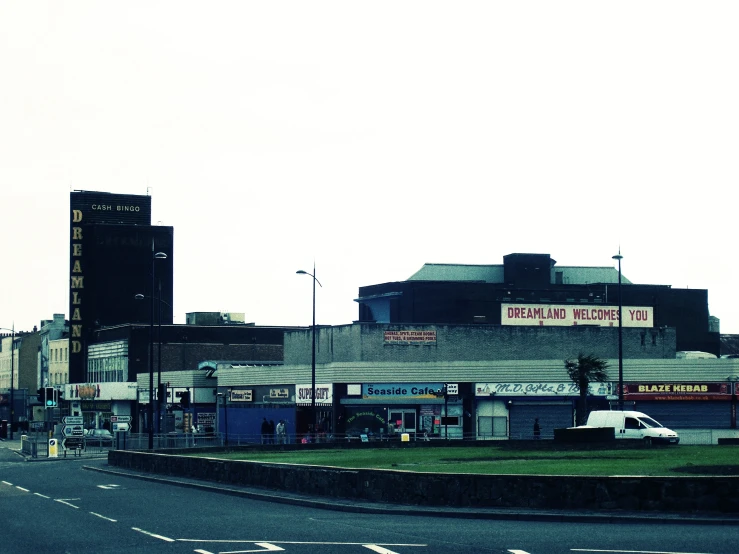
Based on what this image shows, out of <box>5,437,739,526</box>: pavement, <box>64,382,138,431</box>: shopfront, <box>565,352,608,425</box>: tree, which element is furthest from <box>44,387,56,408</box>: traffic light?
<box>64,382,138,431</box>: shopfront

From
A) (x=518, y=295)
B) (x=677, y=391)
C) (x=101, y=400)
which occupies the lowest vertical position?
(x=101, y=400)

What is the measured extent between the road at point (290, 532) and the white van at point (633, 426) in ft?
106

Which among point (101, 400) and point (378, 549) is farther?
point (101, 400)

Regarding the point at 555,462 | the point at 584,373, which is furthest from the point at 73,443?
the point at 555,462

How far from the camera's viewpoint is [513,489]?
26.6 metres

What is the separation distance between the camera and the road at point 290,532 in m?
19.7

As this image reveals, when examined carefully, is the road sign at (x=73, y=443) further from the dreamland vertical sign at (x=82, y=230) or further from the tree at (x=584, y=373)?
the dreamland vertical sign at (x=82, y=230)

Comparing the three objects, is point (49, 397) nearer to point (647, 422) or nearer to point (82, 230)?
point (647, 422)

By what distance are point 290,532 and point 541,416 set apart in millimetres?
55393

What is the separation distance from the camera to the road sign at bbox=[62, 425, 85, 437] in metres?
77.0

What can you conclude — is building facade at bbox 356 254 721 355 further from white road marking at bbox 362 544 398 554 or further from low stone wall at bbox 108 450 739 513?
white road marking at bbox 362 544 398 554

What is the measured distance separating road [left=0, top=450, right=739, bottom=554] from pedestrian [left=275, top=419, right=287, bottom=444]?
38.1 meters

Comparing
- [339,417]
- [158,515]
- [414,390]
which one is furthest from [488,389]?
[158,515]

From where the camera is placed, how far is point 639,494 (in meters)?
24.9
